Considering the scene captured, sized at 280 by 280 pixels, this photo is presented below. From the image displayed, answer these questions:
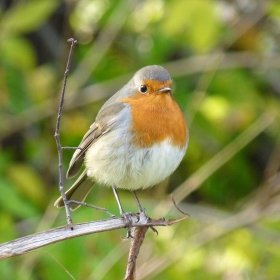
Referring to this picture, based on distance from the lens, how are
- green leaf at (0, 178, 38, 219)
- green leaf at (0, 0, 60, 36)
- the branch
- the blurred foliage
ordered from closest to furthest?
1. the branch
2. the blurred foliage
3. green leaf at (0, 178, 38, 219)
4. green leaf at (0, 0, 60, 36)

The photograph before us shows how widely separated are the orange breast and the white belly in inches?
1.8

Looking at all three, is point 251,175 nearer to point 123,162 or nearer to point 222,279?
point 222,279

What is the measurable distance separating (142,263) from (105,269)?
483mm

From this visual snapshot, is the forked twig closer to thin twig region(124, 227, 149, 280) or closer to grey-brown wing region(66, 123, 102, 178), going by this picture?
thin twig region(124, 227, 149, 280)

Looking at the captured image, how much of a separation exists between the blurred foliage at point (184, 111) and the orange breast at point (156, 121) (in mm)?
845

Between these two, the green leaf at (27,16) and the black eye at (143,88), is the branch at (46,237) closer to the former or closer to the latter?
the black eye at (143,88)

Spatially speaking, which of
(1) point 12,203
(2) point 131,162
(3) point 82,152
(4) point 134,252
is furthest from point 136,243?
(1) point 12,203

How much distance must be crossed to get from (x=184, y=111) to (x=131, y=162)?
1910 millimetres

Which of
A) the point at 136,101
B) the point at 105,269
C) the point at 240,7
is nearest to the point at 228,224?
the point at 105,269

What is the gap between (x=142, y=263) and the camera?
184 inches

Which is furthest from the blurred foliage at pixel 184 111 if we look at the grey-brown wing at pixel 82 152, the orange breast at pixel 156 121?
the orange breast at pixel 156 121

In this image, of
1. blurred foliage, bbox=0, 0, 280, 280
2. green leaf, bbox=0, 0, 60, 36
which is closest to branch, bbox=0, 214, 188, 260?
blurred foliage, bbox=0, 0, 280, 280

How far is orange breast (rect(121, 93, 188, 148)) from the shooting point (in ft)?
12.3

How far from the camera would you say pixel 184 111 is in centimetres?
556
